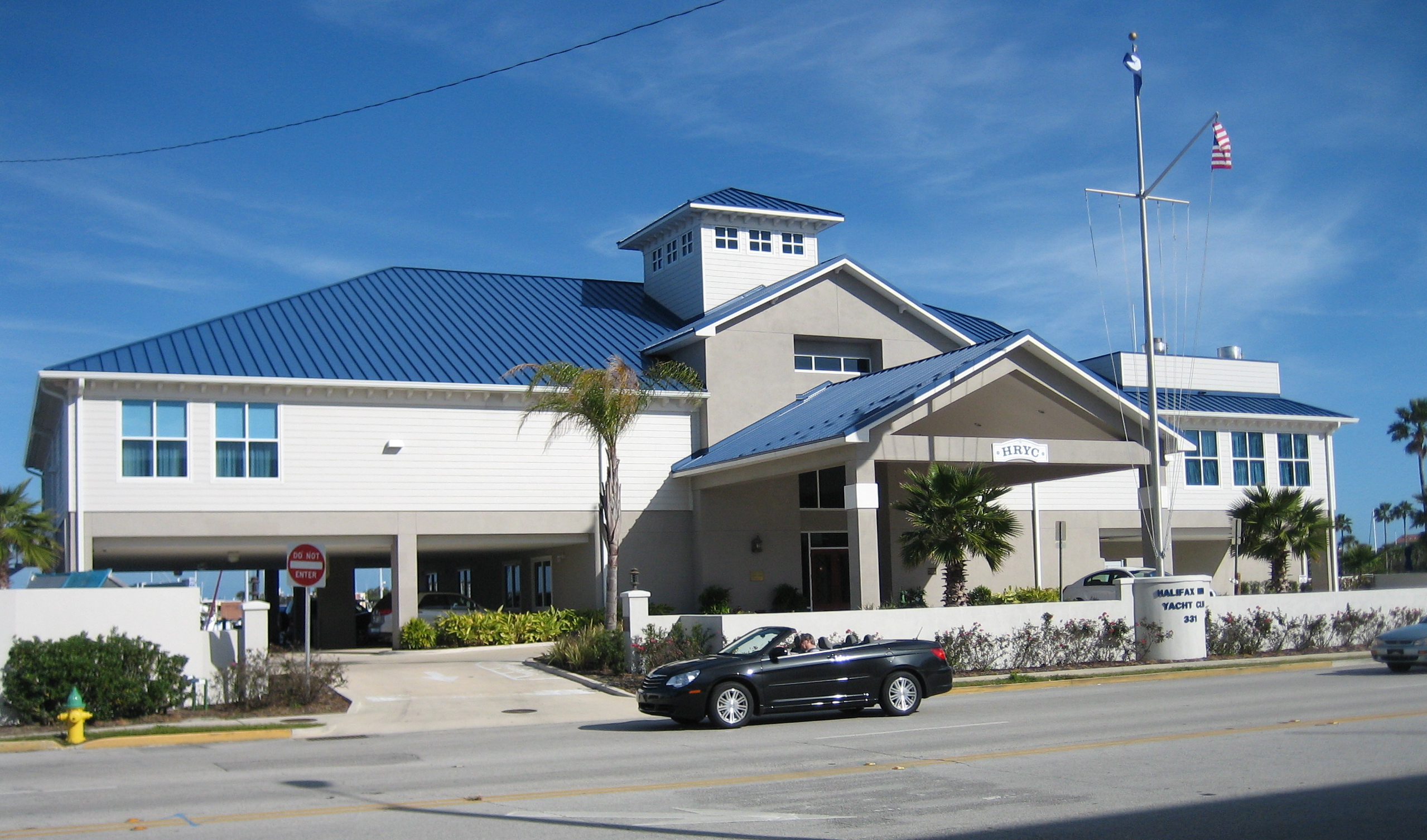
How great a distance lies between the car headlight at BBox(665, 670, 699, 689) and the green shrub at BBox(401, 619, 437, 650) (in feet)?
48.1

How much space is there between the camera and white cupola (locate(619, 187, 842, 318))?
1469 inches

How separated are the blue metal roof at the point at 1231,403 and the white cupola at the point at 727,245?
38.8 ft

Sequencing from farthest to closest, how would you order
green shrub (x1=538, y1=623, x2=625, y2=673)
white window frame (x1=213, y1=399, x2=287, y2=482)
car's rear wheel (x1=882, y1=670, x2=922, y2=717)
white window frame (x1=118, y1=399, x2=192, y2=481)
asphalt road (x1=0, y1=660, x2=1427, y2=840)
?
white window frame (x1=213, y1=399, x2=287, y2=482)
white window frame (x1=118, y1=399, x2=192, y2=481)
green shrub (x1=538, y1=623, x2=625, y2=673)
car's rear wheel (x1=882, y1=670, x2=922, y2=717)
asphalt road (x1=0, y1=660, x2=1427, y2=840)

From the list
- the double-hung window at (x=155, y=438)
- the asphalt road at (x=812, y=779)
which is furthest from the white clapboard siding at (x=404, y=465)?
the asphalt road at (x=812, y=779)

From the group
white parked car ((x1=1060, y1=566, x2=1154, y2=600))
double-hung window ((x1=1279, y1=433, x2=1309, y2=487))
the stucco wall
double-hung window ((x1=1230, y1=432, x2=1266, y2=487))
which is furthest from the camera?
double-hung window ((x1=1279, y1=433, x2=1309, y2=487))

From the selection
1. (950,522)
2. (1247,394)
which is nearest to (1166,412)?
(1247,394)

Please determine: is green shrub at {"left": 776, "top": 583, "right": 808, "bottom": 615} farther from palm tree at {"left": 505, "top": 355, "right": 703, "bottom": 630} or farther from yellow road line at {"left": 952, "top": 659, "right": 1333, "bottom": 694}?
yellow road line at {"left": 952, "top": 659, "right": 1333, "bottom": 694}

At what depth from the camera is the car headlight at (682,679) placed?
55.2 feet

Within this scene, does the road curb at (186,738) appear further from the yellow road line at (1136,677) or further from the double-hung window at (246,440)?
the double-hung window at (246,440)

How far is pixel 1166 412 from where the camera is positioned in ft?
129

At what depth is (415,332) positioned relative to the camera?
109ft

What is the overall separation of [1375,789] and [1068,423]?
62.5 feet

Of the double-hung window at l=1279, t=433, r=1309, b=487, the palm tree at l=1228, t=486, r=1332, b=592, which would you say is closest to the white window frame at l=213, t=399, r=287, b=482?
the palm tree at l=1228, t=486, r=1332, b=592

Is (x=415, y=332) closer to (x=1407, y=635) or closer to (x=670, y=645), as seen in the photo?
(x=670, y=645)
